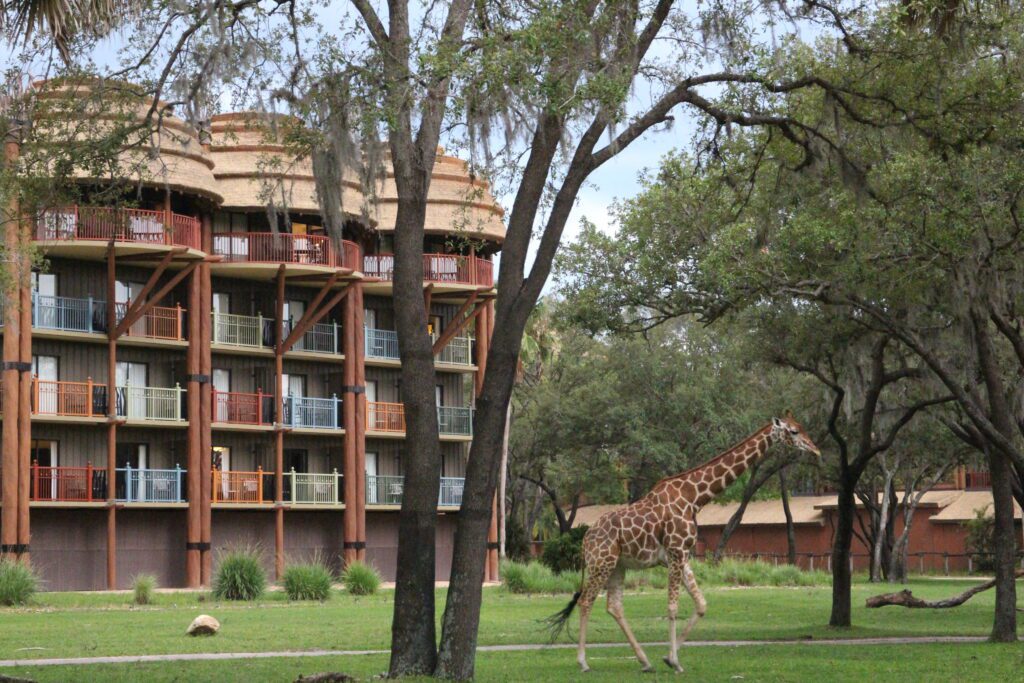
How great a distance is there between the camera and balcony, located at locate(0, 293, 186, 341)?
44.4 meters

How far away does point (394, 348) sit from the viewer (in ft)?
181

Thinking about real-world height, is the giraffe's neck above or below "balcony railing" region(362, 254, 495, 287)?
below

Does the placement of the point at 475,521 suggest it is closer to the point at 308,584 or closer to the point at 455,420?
the point at 308,584

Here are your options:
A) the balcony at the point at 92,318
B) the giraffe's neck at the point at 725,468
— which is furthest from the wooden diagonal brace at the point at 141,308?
the giraffe's neck at the point at 725,468

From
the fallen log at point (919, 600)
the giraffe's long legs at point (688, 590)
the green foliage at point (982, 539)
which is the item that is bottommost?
the green foliage at point (982, 539)

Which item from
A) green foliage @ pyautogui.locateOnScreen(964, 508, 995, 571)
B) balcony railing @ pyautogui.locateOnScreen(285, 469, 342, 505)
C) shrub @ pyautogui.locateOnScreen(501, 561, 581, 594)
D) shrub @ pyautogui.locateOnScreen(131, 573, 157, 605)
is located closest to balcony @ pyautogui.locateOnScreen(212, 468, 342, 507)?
balcony railing @ pyautogui.locateOnScreen(285, 469, 342, 505)

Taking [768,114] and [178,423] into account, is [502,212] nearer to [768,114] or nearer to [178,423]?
[768,114]

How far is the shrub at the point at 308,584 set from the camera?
37094mm

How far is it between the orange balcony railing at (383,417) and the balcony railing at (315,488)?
288cm

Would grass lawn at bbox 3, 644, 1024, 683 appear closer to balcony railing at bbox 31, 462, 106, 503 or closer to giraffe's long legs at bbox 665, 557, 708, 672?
giraffe's long legs at bbox 665, 557, 708, 672

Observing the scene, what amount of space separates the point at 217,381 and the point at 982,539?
34.2 metres

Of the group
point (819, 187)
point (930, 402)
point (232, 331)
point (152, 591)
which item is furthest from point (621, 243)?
point (232, 331)

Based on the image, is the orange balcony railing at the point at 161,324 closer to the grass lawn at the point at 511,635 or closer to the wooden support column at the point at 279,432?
the wooden support column at the point at 279,432

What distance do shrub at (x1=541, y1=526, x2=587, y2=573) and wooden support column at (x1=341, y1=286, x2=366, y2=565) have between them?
335 inches
